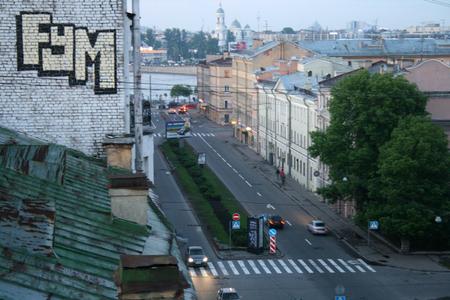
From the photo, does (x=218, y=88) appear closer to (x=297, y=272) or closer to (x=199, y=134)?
(x=199, y=134)

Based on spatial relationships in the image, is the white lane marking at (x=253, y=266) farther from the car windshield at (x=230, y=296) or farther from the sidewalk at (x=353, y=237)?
the car windshield at (x=230, y=296)

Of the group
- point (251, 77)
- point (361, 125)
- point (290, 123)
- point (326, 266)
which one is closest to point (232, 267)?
point (326, 266)

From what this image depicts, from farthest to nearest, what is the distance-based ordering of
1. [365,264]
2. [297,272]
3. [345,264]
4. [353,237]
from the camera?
[353,237] → [365,264] → [345,264] → [297,272]

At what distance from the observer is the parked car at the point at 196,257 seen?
38.0 meters

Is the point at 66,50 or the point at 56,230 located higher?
the point at 66,50

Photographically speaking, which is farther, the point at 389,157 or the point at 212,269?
the point at 389,157

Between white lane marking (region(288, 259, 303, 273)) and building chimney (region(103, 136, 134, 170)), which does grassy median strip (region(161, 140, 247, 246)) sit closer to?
white lane marking (region(288, 259, 303, 273))

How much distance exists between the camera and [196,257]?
3812cm

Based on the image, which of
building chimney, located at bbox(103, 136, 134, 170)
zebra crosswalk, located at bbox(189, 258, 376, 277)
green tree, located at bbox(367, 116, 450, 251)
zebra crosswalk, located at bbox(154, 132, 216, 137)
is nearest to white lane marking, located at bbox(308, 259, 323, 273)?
zebra crosswalk, located at bbox(189, 258, 376, 277)

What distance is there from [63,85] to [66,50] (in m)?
0.55

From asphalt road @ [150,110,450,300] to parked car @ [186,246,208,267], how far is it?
38 cm

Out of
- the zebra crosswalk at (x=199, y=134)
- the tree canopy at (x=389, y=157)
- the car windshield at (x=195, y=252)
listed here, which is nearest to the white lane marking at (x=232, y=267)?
the car windshield at (x=195, y=252)

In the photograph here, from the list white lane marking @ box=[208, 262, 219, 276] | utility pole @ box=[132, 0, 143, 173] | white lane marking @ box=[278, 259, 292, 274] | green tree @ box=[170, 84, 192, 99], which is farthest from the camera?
green tree @ box=[170, 84, 192, 99]

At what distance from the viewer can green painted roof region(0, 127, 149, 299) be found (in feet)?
24.0
